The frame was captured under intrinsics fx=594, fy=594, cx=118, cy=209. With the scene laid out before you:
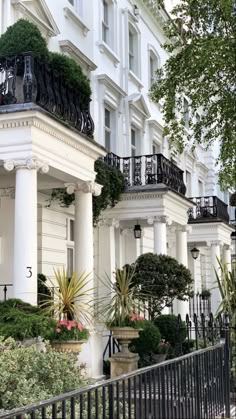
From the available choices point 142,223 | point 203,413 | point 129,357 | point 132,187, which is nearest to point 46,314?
point 129,357

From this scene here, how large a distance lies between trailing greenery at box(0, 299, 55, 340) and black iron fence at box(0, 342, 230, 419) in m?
2.82

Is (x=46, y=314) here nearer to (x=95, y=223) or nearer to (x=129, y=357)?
(x=129, y=357)

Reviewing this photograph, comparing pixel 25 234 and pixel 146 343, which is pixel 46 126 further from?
pixel 146 343

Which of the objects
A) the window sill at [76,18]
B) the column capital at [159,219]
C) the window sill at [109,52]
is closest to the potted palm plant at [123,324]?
the column capital at [159,219]

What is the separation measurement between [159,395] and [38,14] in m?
12.1

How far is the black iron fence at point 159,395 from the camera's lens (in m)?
3.65

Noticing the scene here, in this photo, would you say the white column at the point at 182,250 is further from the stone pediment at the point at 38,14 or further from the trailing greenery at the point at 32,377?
the trailing greenery at the point at 32,377

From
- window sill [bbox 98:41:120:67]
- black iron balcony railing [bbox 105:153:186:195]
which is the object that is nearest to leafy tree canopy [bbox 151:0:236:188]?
black iron balcony railing [bbox 105:153:186:195]

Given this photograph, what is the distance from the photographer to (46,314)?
31.2 ft

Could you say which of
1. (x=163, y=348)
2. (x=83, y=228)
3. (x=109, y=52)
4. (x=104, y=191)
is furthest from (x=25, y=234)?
(x=109, y=52)

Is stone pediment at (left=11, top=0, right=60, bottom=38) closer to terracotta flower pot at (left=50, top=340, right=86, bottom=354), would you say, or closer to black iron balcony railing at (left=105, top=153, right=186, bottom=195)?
black iron balcony railing at (left=105, top=153, right=186, bottom=195)

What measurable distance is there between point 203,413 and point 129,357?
4441 millimetres

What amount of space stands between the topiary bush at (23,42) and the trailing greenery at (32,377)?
591 centimetres

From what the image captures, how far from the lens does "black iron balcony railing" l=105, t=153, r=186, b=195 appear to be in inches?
674
